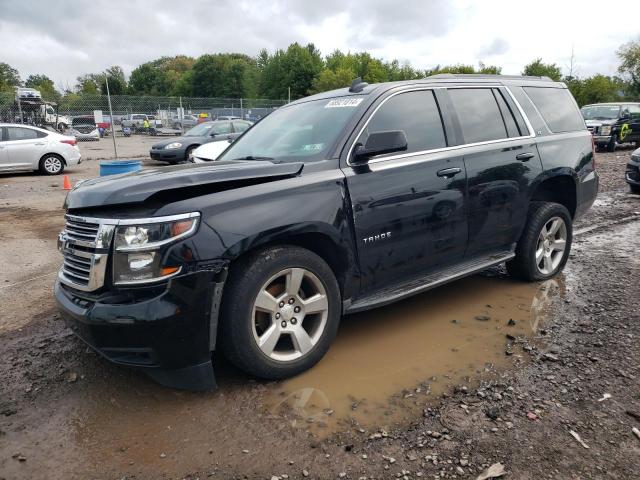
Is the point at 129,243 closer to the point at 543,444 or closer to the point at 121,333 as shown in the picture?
the point at 121,333

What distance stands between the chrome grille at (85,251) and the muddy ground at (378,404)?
759 mm

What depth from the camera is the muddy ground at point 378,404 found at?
2.43m

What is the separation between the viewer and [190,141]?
1572 centimetres

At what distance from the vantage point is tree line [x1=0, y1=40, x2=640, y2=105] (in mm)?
44969

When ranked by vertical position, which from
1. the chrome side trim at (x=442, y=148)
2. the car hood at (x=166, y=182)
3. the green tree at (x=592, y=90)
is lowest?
the car hood at (x=166, y=182)

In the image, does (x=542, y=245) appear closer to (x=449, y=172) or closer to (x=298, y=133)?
(x=449, y=172)

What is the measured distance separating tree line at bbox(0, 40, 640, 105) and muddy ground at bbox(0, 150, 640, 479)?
16704 mm

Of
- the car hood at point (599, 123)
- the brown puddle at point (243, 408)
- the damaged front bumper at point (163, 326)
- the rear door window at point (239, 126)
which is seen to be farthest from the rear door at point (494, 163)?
the car hood at point (599, 123)

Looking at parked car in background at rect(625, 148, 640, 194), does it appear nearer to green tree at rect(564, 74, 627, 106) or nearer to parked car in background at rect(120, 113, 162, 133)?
parked car in background at rect(120, 113, 162, 133)

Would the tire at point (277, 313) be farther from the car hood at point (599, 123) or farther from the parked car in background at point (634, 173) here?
the car hood at point (599, 123)

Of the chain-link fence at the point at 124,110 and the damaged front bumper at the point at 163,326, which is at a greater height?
the chain-link fence at the point at 124,110

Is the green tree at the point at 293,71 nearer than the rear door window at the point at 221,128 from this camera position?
No

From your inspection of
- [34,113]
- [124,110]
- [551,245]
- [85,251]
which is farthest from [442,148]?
[34,113]

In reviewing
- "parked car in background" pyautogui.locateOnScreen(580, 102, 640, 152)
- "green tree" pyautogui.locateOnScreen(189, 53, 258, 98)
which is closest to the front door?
"parked car in background" pyautogui.locateOnScreen(580, 102, 640, 152)
